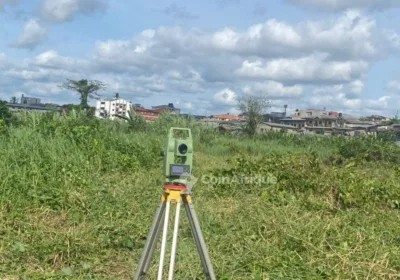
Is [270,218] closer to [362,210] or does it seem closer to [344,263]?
[344,263]

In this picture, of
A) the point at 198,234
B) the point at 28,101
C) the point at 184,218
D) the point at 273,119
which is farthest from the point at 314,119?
the point at 198,234

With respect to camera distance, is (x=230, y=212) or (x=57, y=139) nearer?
(x=230, y=212)

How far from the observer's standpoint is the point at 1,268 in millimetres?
3268

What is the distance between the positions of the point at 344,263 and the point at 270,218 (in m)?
1.09

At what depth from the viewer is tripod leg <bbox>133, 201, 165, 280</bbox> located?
2615mm

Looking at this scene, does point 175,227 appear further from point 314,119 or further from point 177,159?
point 314,119

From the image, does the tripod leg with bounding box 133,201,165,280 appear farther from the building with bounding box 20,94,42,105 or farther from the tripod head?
the building with bounding box 20,94,42,105

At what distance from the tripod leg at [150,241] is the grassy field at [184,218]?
67 centimetres

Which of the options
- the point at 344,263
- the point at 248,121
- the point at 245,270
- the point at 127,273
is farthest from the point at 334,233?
the point at 248,121

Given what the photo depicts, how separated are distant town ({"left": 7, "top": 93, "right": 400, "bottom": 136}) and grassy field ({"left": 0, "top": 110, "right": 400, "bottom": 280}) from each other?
5.44 metres

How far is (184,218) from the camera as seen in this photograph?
4.24 metres

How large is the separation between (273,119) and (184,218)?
130 ft

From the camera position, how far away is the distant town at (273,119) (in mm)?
16375

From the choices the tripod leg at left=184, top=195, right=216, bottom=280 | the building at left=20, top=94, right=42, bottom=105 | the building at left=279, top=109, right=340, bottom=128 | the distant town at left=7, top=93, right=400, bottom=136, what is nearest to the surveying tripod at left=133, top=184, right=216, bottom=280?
the tripod leg at left=184, top=195, right=216, bottom=280
